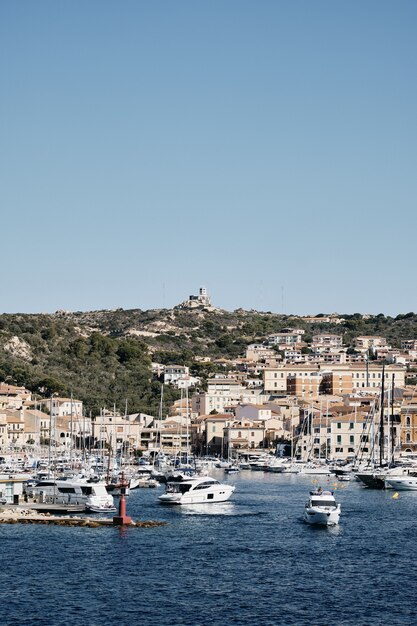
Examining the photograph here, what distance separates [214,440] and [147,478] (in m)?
47.7

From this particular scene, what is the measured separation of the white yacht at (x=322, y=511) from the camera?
5700 centimetres

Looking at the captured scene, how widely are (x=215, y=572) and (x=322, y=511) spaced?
14.2 m

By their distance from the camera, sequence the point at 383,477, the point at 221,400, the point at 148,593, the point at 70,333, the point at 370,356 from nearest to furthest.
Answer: the point at 148,593, the point at 383,477, the point at 221,400, the point at 70,333, the point at 370,356

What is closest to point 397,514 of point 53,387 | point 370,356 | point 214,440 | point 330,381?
point 214,440

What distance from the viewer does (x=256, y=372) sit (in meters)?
183

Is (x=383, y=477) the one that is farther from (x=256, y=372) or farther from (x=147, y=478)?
(x=256, y=372)

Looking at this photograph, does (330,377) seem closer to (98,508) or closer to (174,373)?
(174,373)

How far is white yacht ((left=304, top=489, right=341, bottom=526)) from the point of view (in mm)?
57000

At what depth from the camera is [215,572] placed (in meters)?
43.8

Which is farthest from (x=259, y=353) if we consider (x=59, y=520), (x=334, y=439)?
(x=59, y=520)

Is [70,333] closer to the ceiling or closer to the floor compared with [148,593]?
closer to the ceiling

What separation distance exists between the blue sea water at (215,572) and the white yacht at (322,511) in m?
0.57

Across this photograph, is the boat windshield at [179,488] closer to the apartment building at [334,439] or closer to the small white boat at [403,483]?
the small white boat at [403,483]

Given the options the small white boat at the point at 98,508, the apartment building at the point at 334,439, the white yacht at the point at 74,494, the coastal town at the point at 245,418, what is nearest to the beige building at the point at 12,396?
the coastal town at the point at 245,418
